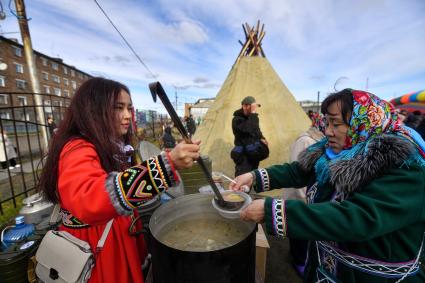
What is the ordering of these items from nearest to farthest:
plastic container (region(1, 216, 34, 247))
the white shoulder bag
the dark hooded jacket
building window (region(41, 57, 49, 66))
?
the white shoulder bag
plastic container (region(1, 216, 34, 247))
the dark hooded jacket
building window (region(41, 57, 49, 66))

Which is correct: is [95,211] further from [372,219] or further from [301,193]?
[301,193]

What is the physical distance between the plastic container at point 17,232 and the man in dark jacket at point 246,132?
134 inches

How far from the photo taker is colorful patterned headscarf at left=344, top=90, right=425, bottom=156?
1.24 m

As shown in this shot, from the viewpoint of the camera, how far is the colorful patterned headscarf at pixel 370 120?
1.24 metres

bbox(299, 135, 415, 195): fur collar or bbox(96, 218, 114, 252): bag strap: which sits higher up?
bbox(299, 135, 415, 195): fur collar

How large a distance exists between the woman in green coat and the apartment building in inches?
917

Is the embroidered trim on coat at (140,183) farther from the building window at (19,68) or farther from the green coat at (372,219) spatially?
the building window at (19,68)

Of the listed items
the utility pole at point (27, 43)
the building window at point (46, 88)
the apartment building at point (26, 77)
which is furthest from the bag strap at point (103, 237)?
the building window at point (46, 88)

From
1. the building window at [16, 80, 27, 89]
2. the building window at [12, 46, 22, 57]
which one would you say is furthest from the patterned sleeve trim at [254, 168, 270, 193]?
the building window at [12, 46, 22, 57]

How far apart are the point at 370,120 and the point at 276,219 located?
2.65ft

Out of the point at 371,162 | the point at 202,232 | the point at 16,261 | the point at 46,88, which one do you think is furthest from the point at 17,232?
the point at 46,88

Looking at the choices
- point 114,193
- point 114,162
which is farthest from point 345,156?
point 114,162

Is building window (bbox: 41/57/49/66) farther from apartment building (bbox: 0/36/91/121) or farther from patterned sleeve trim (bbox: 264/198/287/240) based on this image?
patterned sleeve trim (bbox: 264/198/287/240)

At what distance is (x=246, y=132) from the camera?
4.42 m
